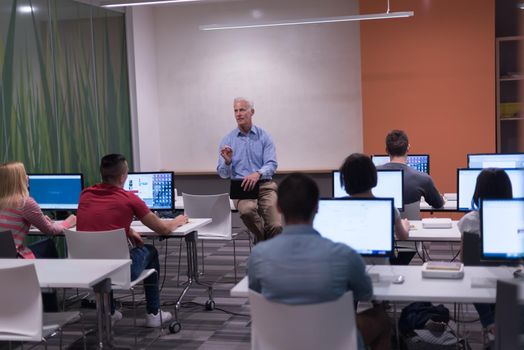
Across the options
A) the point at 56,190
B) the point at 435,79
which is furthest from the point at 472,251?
the point at 435,79

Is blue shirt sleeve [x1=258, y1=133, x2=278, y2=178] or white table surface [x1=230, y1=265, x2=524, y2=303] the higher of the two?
blue shirt sleeve [x1=258, y1=133, x2=278, y2=178]

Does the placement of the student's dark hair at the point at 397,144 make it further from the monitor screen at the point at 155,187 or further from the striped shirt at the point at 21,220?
the striped shirt at the point at 21,220

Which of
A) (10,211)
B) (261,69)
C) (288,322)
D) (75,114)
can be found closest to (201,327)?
(10,211)

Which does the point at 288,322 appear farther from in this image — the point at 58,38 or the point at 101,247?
the point at 58,38

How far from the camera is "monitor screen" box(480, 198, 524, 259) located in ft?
9.68

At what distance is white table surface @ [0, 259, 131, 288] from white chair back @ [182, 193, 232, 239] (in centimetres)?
214

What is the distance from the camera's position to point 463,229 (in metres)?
3.45

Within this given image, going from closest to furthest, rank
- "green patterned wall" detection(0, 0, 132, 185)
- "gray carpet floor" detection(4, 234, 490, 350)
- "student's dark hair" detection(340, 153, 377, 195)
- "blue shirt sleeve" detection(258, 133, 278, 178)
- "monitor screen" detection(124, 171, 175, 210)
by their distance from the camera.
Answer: "student's dark hair" detection(340, 153, 377, 195) → "gray carpet floor" detection(4, 234, 490, 350) → "monitor screen" detection(124, 171, 175, 210) → "blue shirt sleeve" detection(258, 133, 278, 178) → "green patterned wall" detection(0, 0, 132, 185)

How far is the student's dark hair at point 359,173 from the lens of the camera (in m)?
3.26

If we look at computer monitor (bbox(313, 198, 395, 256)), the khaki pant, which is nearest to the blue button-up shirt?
the khaki pant

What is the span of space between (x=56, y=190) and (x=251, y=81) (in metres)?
3.68

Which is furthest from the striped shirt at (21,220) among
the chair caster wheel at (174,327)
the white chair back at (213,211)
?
the white chair back at (213,211)

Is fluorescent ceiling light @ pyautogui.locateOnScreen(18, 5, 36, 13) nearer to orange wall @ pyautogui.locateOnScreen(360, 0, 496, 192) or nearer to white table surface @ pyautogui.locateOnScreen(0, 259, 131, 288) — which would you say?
white table surface @ pyautogui.locateOnScreen(0, 259, 131, 288)

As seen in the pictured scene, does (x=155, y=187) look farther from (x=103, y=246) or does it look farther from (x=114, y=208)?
(x=103, y=246)
